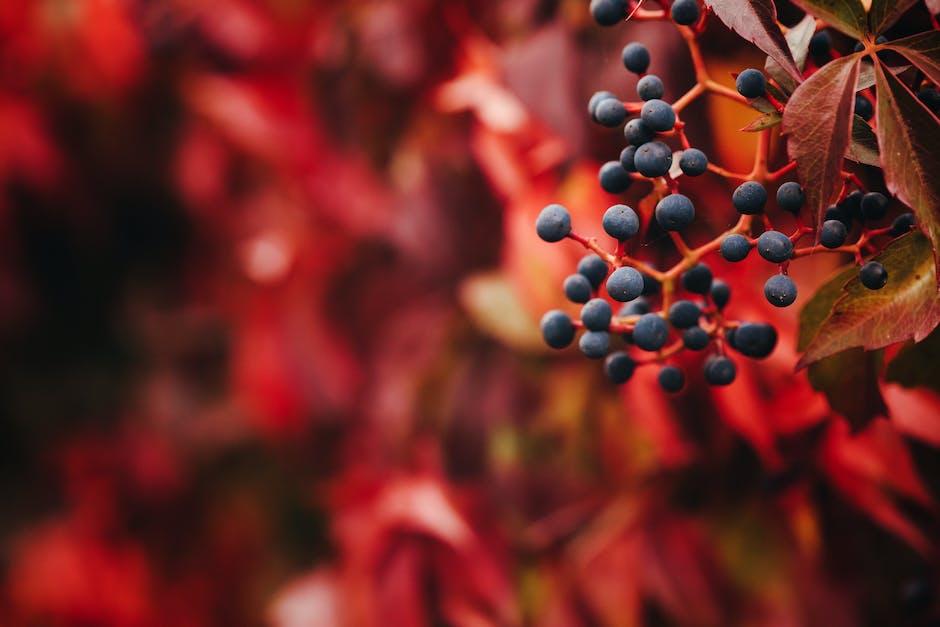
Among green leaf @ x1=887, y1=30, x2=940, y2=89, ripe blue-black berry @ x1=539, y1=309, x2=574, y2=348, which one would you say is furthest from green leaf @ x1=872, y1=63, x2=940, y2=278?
ripe blue-black berry @ x1=539, y1=309, x2=574, y2=348

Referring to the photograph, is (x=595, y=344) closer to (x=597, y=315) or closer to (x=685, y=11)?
(x=597, y=315)

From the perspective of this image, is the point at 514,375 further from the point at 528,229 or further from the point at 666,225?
the point at 666,225

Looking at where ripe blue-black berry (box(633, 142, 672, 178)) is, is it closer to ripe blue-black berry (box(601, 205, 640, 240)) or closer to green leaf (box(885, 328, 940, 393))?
ripe blue-black berry (box(601, 205, 640, 240))

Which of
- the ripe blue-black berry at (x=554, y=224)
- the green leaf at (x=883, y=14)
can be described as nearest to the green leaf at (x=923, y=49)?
the green leaf at (x=883, y=14)

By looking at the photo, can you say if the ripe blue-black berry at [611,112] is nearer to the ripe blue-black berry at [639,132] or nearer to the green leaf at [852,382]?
the ripe blue-black berry at [639,132]

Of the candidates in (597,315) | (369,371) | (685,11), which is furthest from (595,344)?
(369,371)

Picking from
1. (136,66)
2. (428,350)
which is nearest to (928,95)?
(428,350)
